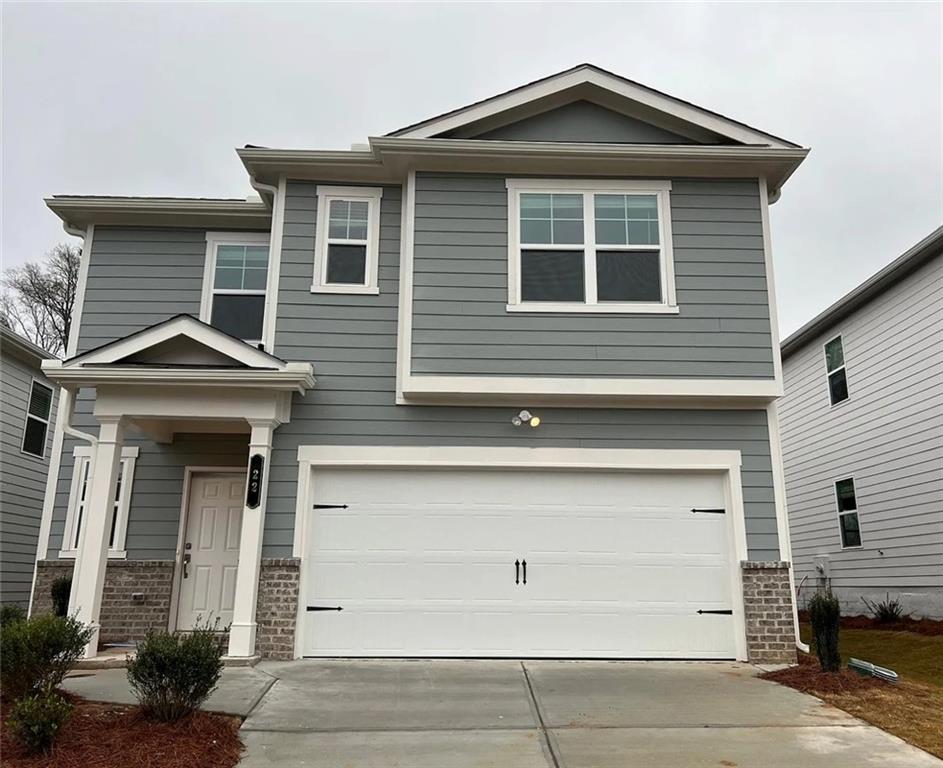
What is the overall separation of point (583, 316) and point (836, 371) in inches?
332

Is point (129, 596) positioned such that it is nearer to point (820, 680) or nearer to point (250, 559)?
point (250, 559)

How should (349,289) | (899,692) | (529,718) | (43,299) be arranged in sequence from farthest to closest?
(43,299) < (349,289) < (899,692) < (529,718)

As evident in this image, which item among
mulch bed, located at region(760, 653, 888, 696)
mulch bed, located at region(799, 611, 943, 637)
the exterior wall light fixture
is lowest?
mulch bed, located at region(760, 653, 888, 696)

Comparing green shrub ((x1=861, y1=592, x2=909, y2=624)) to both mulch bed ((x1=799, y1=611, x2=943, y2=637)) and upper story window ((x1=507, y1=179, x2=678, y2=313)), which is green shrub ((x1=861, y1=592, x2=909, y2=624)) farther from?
upper story window ((x1=507, y1=179, x2=678, y2=313))

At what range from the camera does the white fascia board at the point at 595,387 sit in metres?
8.15

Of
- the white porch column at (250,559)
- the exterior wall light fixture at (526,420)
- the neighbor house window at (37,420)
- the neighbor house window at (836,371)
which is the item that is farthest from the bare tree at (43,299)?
the neighbor house window at (836,371)

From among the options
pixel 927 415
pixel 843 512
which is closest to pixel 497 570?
pixel 927 415

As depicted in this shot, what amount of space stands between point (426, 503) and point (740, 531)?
3.49m

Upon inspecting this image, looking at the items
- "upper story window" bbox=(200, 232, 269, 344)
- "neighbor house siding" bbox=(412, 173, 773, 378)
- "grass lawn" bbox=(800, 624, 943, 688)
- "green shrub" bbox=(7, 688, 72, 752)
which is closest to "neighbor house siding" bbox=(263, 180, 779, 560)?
"neighbor house siding" bbox=(412, 173, 773, 378)

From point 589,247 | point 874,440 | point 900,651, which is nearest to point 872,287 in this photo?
point 874,440

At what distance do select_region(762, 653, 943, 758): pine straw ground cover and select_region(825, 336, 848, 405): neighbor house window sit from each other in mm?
8183

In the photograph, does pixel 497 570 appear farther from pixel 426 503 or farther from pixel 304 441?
pixel 304 441

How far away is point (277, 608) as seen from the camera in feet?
25.4

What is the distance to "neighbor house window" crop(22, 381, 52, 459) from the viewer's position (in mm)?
13031
